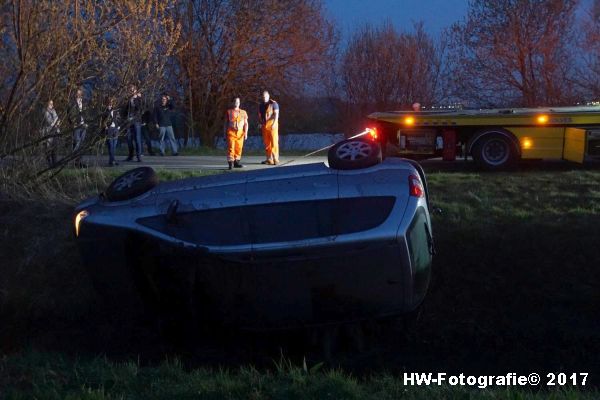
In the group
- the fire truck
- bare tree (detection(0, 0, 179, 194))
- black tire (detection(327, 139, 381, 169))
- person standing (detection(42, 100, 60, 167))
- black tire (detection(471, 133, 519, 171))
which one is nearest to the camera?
black tire (detection(327, 139, 381, 169))

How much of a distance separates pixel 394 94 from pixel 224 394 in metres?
25.6

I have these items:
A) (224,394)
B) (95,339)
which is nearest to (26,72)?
(95,339)

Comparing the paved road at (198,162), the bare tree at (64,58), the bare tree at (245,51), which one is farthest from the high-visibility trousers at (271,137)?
the bare tree at (245,51)

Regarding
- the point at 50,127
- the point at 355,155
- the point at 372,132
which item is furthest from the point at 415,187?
the point at 372,132

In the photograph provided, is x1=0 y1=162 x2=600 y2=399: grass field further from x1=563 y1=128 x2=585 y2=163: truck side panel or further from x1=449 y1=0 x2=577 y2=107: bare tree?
x1=449 y1=0 x2=577 y2=107: bare tree

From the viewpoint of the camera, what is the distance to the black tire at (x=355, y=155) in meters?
6.59

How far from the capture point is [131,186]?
22.5 feet

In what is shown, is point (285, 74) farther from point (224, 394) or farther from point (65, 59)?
point (224, 394)

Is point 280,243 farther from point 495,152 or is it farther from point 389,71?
point 389,71

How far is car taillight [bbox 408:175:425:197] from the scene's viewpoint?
20.7 feet

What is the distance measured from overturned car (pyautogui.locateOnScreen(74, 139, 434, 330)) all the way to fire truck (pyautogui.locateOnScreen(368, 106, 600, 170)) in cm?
985

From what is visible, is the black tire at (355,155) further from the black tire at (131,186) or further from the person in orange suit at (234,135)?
the person in orange suit at (234,135)

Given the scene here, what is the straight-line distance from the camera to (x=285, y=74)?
100 feet

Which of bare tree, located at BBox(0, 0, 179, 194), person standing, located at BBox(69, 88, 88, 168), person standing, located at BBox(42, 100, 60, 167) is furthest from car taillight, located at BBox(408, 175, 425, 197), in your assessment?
person standing, located at BBox(42, 100, 60, 167)
